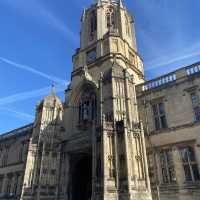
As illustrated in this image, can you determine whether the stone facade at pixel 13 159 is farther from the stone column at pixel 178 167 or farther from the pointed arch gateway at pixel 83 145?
the stone column at pixel 178 167

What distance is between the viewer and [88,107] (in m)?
23.6

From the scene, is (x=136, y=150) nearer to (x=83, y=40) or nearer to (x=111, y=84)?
(x=111, y=84)

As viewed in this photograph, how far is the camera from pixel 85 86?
81.0 feet

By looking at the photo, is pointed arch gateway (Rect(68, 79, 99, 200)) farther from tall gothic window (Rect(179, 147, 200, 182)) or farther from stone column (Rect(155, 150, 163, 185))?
tall gothic window (Rect(179, 147, 200, 182))

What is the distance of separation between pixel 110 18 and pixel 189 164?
22644mm

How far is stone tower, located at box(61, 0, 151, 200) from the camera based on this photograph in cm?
1608

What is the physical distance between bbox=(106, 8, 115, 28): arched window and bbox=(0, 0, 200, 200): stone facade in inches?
36.2

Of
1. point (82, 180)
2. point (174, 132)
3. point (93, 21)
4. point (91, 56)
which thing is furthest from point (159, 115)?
point (93, 21)

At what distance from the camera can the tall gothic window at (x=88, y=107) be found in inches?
896

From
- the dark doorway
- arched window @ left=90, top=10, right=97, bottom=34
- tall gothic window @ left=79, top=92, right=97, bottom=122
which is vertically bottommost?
the dark doorway

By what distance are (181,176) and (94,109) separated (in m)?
10.2

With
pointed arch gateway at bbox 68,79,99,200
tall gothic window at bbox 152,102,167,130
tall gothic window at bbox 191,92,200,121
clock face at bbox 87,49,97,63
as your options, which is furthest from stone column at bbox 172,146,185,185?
clock face at bbox 87,49,97,63

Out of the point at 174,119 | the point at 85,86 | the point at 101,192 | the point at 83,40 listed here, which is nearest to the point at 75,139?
the point at 85,86

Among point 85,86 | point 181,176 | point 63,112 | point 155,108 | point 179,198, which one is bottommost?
point 179,198
